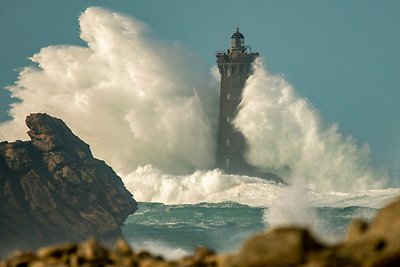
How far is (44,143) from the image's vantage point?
56.6m

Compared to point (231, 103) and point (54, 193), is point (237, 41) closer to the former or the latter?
point (231, 103)

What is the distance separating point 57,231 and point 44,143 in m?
5.13

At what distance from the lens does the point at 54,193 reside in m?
54.6

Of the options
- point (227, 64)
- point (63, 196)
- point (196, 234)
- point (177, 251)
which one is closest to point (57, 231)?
point (63, 196)

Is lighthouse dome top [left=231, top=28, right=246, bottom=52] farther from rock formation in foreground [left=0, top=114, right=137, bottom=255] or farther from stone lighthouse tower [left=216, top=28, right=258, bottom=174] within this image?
rock formation in foreground [left=0, top=114, right=137, bottom=255]

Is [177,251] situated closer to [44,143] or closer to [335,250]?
[44,143]

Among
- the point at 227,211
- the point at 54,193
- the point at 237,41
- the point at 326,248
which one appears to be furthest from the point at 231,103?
the point at 326,248

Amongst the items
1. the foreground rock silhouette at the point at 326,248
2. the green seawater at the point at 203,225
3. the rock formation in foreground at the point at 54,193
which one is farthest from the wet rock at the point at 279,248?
the green seawater at the point at 203,225

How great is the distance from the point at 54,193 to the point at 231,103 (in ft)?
168

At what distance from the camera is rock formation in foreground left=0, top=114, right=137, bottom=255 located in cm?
5259

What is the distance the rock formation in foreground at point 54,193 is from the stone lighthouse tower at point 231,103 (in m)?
46.8

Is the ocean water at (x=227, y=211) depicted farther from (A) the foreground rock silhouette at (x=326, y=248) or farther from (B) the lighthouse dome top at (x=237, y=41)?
(A) the foreground rock silhouette at (x=326, y=248)

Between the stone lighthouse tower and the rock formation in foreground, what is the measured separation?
153 feet

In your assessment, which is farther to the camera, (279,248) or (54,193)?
(54,193)
